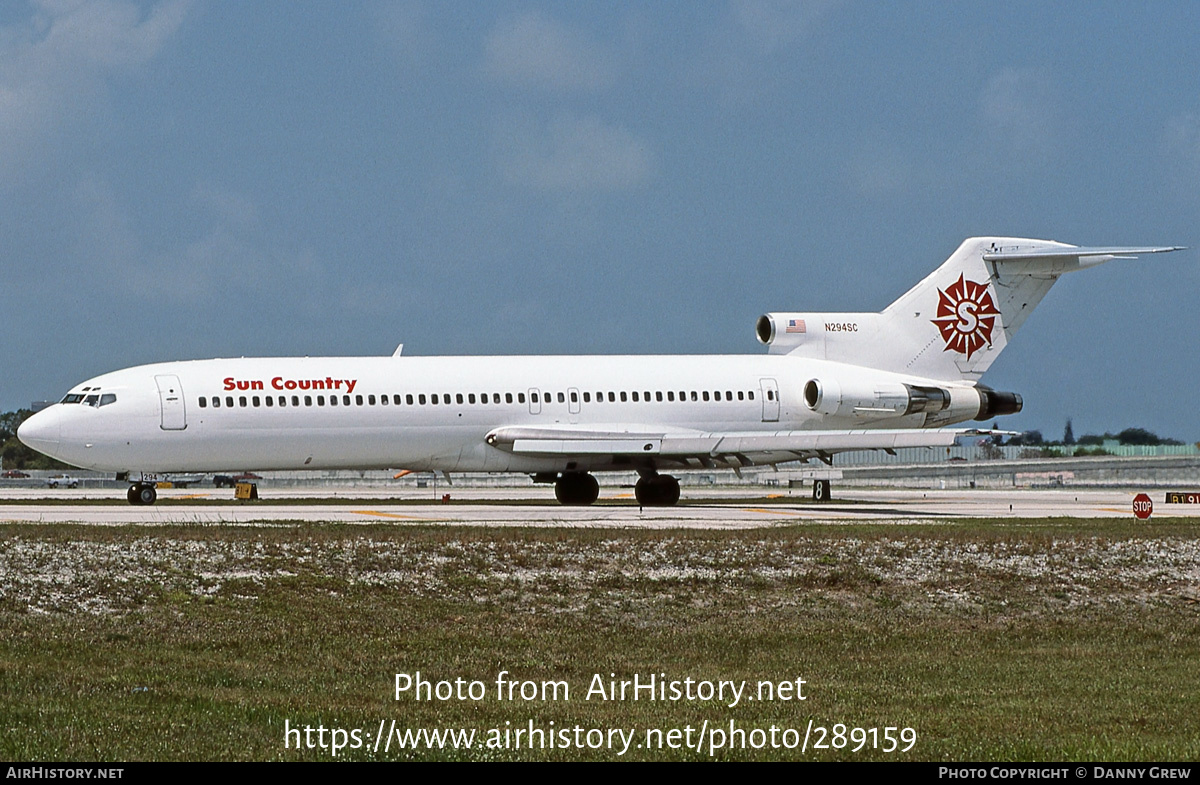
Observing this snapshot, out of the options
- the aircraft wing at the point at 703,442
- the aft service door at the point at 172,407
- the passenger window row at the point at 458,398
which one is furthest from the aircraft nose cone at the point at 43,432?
the aircraft wing at the point at 703,442

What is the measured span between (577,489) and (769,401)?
6.16 metres

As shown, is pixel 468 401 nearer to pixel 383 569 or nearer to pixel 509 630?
pixel 383 569

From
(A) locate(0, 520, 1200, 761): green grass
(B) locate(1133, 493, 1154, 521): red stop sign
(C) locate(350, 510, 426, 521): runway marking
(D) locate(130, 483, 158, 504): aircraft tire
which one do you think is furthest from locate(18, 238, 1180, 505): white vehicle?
(A) locate(0, 520, 1200, 761): green grass

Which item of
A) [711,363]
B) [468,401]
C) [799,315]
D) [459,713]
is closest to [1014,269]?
[799,315]

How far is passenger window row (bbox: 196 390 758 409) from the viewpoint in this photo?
3744 centimetres

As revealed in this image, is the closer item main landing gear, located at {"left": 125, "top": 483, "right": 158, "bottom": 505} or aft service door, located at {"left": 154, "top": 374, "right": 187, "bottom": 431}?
aft service door, located at {"left": 154, "top": 374, "right": 187, "bottom": 431}

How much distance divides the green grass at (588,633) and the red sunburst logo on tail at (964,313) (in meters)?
18.8

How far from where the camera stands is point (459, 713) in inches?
472

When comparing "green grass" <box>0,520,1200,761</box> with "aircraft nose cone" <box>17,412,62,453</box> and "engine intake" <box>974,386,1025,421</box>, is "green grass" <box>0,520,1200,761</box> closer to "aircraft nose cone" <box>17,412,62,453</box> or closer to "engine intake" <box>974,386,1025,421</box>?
"aircraft nose cone" <box>17,412,62,453</box>

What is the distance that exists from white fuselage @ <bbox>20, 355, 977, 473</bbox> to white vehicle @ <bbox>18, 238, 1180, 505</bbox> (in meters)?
0.04

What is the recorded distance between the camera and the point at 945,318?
148 feet

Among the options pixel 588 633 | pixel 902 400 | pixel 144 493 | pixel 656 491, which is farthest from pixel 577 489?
pixel 588 633

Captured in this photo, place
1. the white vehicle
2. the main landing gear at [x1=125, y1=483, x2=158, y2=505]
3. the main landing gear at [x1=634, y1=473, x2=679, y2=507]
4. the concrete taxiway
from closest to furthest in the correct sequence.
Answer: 1. the concrete taxiway
2. the white vehicle
3. the main landing gear at [x1=125, y1=483, x2=158, y2=505]
4. the main landing gear at [x1=634, y1=473, x2=679, y2=507]

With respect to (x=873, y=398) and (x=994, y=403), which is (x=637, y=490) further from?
(x=994, y=403)
